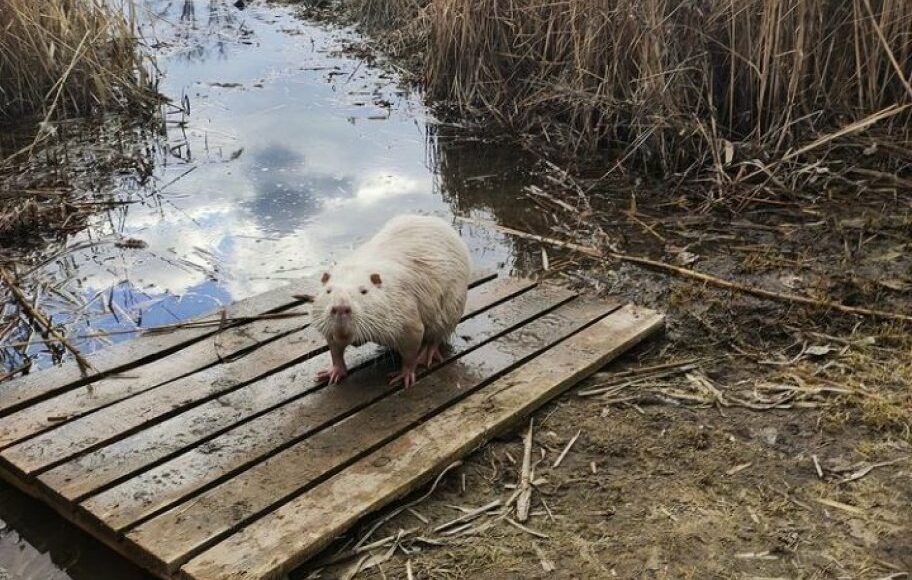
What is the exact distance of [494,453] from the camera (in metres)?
3.68

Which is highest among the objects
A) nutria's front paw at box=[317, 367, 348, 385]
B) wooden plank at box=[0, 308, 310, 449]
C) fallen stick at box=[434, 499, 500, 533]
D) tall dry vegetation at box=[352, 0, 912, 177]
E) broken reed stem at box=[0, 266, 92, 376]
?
tall dry vegetation at box=[352, 0, 912, 177]

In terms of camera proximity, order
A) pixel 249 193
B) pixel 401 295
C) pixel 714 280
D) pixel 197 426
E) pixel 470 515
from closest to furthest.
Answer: pixel 470 515
pixel 197 426
pixel 401 295
pixel 714 280
pixel 249 193

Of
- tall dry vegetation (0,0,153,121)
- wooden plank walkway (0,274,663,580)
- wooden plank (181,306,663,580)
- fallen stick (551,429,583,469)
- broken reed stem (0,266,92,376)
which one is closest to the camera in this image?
wooden plank (181,306,663,580)

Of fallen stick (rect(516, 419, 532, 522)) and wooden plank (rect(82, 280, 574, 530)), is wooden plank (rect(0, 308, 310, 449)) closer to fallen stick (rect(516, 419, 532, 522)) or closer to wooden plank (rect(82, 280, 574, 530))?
wooden plank (rect(82, 280, 574, 530))

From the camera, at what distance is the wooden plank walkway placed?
121 inches

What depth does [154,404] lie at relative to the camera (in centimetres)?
378

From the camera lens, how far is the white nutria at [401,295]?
3.74 meters

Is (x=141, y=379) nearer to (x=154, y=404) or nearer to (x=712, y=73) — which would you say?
(x=154, y=404)

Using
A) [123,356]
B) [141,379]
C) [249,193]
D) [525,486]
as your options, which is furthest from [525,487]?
[249,193]

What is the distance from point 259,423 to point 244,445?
170 mm

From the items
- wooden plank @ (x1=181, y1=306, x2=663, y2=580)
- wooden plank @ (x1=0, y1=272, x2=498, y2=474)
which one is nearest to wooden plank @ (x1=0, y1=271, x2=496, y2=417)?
wooden plank @ (x1=0, y1=272, x2=498, y2=474)

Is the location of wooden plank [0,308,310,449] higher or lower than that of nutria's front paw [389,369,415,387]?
lower

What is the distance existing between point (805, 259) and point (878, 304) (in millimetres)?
659

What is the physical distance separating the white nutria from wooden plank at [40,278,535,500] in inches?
6.2
